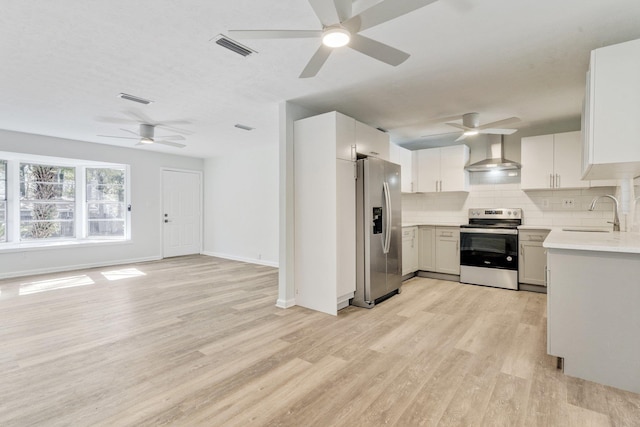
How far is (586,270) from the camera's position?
2.25m

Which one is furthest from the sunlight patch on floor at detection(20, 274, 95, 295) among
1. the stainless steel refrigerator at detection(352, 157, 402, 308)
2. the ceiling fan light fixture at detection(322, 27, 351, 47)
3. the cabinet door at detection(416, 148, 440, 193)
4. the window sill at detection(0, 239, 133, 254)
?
the cabinet door at detection(416, 148, 440, 193)

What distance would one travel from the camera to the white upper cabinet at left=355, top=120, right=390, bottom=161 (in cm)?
390

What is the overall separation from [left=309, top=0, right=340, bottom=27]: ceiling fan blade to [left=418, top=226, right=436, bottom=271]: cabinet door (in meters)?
4.30

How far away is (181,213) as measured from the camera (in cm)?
779

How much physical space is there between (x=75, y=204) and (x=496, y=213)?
7985 mm

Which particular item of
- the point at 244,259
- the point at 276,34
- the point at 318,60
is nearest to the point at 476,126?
the point at 318,60

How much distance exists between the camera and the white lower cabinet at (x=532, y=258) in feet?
14.4

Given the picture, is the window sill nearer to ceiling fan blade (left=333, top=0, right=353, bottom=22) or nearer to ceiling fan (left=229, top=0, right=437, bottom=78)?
ceiling fan (left=229, top=0, right=437, bottom=78)

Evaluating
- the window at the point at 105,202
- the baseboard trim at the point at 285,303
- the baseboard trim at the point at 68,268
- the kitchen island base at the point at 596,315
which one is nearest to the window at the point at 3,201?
the baseboard trim at the point at 68,268

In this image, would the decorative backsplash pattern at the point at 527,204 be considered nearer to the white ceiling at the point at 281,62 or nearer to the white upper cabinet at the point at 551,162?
the white upper cabinet at the point at 551,162

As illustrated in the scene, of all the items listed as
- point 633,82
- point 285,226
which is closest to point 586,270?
point 633,82

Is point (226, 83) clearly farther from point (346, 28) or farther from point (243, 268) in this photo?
point (243, 268)

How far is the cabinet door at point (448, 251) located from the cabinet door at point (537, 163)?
4.13ft

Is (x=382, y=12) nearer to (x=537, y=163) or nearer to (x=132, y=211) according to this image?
(x=537, y=163)
